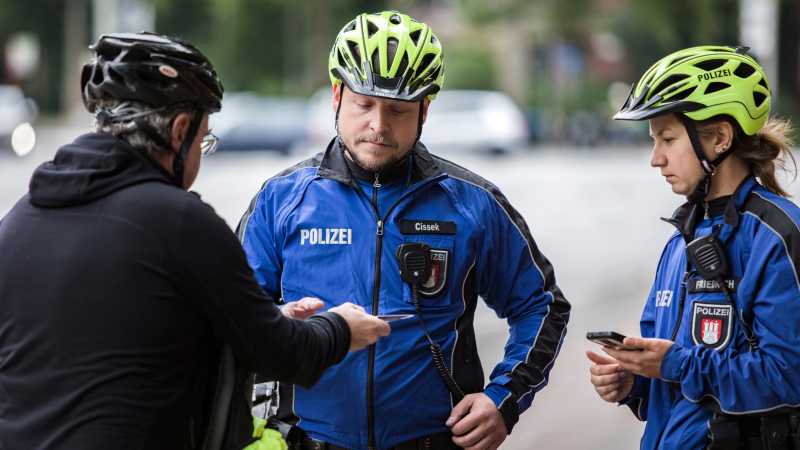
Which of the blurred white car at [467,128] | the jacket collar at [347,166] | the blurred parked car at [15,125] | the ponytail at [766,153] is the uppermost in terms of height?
the ponytail at [766,153]

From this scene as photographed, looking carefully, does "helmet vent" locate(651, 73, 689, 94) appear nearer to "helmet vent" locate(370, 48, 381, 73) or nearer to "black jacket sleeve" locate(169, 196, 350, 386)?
"helmet vent" locate(370, 48, 381, 73)

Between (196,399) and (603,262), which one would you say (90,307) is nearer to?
(196,399)

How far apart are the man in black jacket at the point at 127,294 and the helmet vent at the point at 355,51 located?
892 millimetres

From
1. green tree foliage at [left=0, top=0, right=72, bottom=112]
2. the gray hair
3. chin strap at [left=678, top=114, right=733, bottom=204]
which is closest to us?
the gray hair

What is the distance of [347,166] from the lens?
382 cm

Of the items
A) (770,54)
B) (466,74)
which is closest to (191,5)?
(466,74)

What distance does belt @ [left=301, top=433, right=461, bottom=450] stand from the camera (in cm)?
359

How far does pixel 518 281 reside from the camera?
12.7 ft

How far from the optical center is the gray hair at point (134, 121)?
295 centimetres

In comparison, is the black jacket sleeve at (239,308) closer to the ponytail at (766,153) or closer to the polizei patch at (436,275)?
the polizei patch at (436,275)

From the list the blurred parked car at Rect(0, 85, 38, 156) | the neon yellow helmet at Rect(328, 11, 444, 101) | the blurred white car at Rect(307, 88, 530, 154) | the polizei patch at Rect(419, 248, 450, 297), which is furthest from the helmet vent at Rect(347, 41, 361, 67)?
the blurred parked car at Rect(0, 85, 38, 156)

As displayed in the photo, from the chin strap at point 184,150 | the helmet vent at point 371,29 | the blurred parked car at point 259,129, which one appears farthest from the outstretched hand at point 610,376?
the blurred parked car at point 259,129

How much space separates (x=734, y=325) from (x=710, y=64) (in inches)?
34.8

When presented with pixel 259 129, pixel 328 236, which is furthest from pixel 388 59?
pixel 259 129
